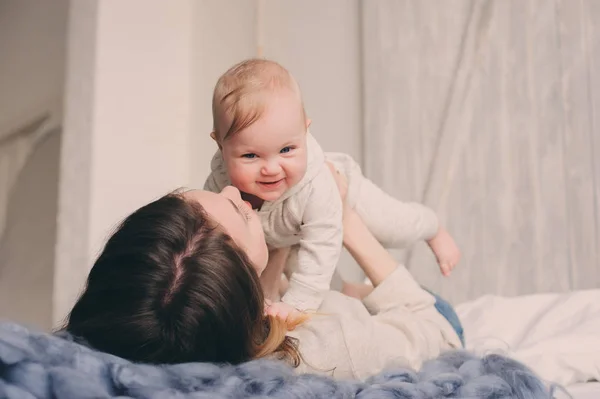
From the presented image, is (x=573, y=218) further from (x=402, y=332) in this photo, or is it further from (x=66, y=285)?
(x=66, y=285)

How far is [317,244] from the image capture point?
42.8 inches

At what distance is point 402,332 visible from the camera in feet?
3.04

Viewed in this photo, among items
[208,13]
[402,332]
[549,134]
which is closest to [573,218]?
[549,134]

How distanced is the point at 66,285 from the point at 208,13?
109cm

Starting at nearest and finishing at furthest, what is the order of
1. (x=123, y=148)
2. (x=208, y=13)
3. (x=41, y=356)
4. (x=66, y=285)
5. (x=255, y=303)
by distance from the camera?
(x=41, y=356)
(x=255, y=303)
(x=66, y=285)
(x=123, y=148)
(x=208, y=13)

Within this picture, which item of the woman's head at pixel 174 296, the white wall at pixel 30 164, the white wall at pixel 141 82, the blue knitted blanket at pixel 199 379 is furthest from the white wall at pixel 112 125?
the blue knitted blanket at pixel 199 379

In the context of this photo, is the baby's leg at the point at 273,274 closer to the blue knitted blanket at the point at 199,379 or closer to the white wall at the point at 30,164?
the blue knitted blanket at the point at 199,379

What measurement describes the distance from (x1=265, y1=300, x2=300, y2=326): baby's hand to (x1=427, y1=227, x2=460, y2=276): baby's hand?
0.57 meters

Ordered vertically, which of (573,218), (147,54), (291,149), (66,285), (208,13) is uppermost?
(208,13)

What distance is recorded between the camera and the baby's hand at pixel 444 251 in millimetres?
1455

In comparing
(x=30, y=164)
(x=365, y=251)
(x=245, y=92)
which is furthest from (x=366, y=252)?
(x=30, y=164)

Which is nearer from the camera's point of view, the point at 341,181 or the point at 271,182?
the point at 271,182

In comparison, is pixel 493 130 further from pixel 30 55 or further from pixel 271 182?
pixel 30 55

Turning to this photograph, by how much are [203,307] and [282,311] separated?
0.86 feet
